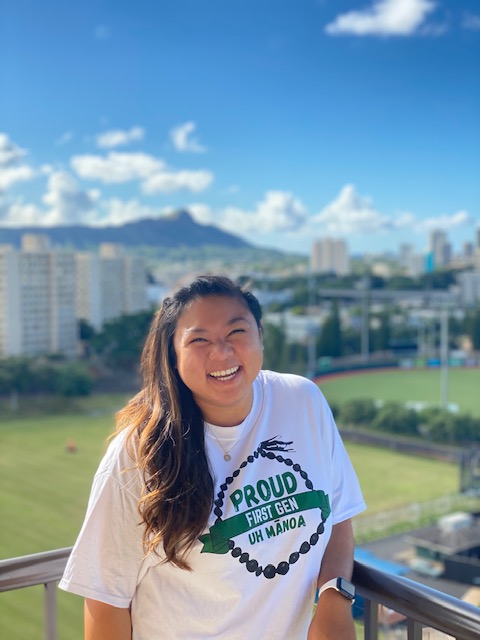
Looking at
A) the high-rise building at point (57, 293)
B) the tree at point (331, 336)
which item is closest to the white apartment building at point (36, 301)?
the high-rise building at point (57, 293)

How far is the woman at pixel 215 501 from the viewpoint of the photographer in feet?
1.48

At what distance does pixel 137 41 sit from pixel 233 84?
344cm

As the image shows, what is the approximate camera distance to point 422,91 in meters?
24.5

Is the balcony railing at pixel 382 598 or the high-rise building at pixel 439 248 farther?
the high-rise building at pixel 439 248

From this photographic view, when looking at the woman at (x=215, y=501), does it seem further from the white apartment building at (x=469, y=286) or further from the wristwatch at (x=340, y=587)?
the white apartment building at (x=469, y=286)

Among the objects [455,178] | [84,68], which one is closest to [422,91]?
[455,178]

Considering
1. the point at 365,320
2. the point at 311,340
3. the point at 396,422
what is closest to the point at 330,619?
the point at 396,422

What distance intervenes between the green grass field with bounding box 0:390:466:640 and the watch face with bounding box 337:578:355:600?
31.2ft

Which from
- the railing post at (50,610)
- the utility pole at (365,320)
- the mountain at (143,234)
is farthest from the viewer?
the mountain at (143,234)

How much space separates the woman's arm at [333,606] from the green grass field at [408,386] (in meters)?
15.2

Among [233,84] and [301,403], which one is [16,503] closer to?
[301,403]

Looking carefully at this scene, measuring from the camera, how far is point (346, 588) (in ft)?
1.64

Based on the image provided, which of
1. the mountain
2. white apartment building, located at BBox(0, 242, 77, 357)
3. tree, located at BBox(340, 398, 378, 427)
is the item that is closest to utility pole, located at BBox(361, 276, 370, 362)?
tree, located at BBox(340, 398, 378, 427)

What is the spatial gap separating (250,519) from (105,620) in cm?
11
